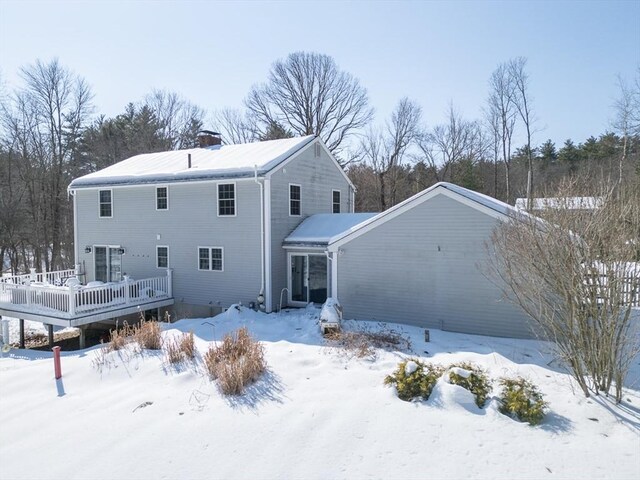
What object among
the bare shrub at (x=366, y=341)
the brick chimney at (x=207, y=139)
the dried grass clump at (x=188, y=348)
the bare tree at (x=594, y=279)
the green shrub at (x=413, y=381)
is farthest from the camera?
the brick chimney at (x=207, y=139)

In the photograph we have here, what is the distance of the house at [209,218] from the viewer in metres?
14.7

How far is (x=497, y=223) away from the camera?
1047cm

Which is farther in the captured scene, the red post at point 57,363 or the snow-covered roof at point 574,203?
the red post at point 57,363

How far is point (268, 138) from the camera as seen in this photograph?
34.8m

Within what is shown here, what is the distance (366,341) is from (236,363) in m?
3.19

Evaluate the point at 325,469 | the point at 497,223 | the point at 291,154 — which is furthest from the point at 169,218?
the point at 325,469

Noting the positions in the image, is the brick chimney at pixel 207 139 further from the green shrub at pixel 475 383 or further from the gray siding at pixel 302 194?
the green shrub at pixel 475 383

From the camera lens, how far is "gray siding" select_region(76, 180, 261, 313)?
14844 millimetres

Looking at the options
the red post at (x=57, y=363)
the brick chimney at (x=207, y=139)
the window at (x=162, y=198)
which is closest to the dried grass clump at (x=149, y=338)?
the red post at (x=57, y=363)

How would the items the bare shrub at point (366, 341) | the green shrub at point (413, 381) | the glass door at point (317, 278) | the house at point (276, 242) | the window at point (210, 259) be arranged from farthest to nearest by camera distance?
the window at point (210, 259)
the glass door at point (317, 278)
the house at point (276, 242)
the bare shrub at point (366, 341)
the green shrub at point (413, 381)

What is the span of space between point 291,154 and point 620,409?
40.6ft

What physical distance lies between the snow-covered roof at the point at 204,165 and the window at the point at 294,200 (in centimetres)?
132

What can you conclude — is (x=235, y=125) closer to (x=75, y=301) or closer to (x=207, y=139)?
(x=207, y=139)

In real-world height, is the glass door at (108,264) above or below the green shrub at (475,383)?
above
